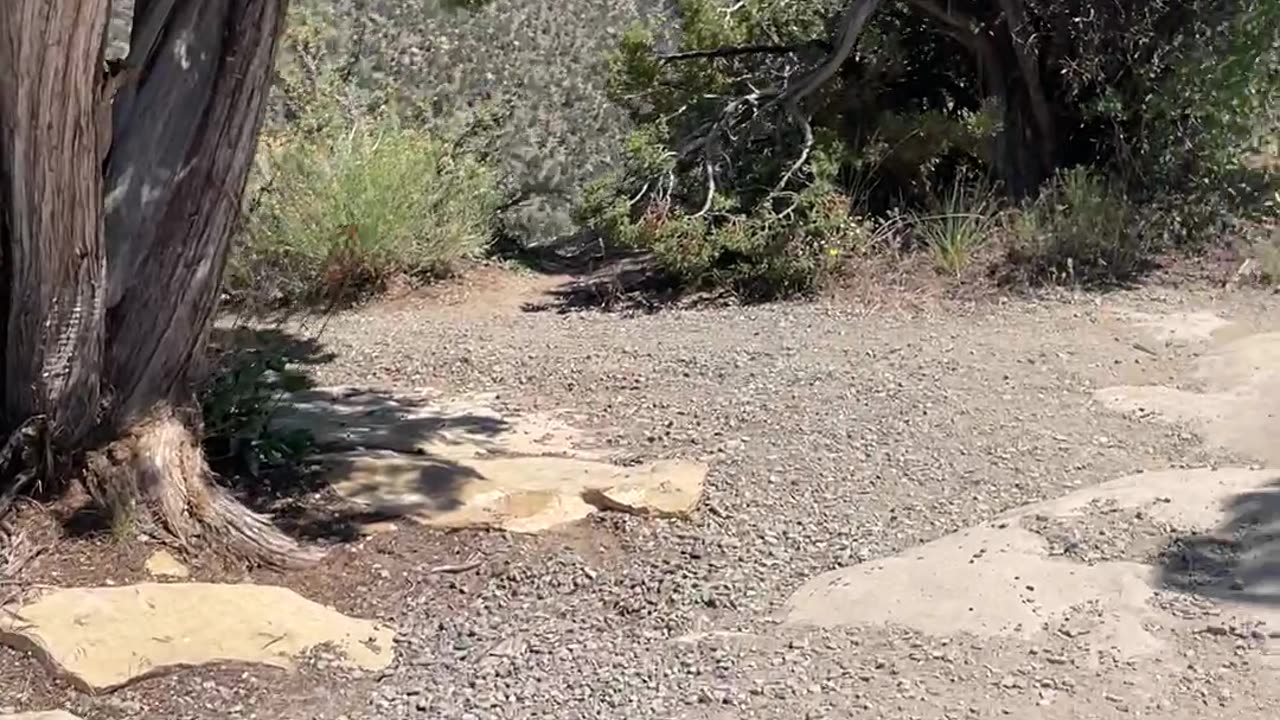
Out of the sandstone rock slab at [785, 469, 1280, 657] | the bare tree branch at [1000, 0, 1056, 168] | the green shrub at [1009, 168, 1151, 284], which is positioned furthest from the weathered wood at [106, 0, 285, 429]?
the bare tree branch at [1000, 0, 1056, 168]

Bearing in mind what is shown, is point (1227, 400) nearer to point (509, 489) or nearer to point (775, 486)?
point (775, 486)

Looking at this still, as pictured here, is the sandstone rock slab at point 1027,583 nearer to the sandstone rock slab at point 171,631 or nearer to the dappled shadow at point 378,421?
the sandstone rock slab at point 171,631

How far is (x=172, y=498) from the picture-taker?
5.13 m

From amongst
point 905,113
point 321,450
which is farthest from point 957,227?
point 321,450

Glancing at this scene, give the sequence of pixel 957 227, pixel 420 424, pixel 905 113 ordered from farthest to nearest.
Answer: pixel 905 113
pixel 957 227
pixel 420 424

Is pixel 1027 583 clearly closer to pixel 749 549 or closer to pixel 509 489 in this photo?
pixel 749 549

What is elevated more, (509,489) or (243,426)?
(243,426)

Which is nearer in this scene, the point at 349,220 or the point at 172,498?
the point at 172,498

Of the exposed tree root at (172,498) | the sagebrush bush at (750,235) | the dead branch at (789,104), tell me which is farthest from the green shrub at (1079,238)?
the exposed tree root at (172,498)

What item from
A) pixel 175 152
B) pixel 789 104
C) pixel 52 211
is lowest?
pixel 789 104

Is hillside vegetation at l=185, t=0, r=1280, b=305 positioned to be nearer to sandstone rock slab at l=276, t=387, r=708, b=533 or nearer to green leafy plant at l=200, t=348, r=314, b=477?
sandstone rock slab at l=276, t=387, r=708, b=533

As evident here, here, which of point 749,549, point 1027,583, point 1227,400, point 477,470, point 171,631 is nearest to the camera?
point 171,631

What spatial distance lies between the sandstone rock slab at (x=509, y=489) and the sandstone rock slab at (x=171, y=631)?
0.81m

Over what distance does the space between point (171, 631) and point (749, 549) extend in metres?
1.88
